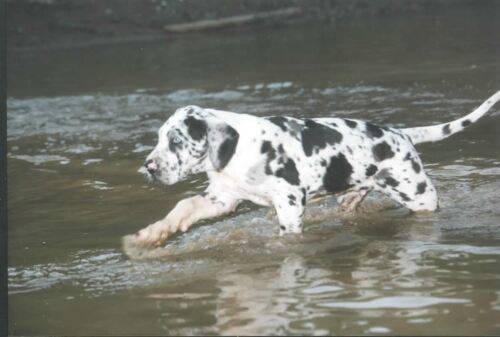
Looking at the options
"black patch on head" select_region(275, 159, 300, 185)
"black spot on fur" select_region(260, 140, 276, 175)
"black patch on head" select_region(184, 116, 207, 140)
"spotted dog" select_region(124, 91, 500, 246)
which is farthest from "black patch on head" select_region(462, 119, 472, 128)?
"black patch on head" select_region(184, 116, 207, 140)

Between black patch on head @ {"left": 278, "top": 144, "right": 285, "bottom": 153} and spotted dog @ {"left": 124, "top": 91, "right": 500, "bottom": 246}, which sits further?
black patch on head @ {"left": 278, "top": 144, "right": 285, "bottom": 153}

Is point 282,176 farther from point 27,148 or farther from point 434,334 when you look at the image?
point 27,148

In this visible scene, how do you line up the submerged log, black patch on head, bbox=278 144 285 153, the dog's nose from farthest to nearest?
the submerged log
black patch on head, bbox=278 144 285 153
the dog's nose

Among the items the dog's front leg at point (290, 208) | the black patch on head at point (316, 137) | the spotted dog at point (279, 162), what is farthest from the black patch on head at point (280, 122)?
the dog's front leg at point (290, 208)

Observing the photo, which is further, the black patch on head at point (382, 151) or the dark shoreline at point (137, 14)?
the dark shoreline at point (137, 14)

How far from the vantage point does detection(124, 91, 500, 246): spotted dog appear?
25.6 ft

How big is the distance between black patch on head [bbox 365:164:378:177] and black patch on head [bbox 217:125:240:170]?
1.22m

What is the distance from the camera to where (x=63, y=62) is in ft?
74.5

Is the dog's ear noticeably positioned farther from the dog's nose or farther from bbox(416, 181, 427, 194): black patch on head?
bbox(416, 181, 427, 194): black patch on head

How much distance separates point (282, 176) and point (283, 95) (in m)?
8.33

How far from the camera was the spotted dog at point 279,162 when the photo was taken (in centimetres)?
782

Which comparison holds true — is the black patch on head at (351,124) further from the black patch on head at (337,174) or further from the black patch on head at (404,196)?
the black patch on head at (404,196)

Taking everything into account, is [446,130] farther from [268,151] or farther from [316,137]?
[268,151]

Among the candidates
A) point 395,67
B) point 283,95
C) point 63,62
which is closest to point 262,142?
point 283,95
